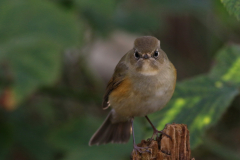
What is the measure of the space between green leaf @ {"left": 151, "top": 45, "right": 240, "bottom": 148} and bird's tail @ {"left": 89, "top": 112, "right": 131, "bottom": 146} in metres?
0.64

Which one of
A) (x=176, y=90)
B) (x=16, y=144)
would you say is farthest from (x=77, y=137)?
(x=176, y=90)

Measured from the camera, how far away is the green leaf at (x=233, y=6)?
2875 millimetres

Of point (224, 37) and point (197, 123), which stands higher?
point (224, 37)

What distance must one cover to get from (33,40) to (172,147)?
262 centimetres

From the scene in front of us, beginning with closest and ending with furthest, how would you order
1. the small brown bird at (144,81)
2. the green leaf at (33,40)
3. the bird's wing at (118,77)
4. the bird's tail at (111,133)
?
the small brown bird at (144,81) < the bird's wing at (118,77) < the bird's tail at (111,133) < the green leaf at (33,40)

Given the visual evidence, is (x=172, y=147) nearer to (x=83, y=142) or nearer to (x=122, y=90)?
(x=122, y=90)

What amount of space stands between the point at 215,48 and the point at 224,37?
34cm

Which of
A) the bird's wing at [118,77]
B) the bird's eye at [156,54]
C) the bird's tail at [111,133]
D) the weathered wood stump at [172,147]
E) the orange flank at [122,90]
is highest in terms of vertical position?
the bird's eye at [156,54]

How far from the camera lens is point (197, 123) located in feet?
12.9

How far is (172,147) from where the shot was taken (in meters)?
3.04

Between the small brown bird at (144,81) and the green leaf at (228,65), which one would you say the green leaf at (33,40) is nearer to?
the small brown bird at (144,81)

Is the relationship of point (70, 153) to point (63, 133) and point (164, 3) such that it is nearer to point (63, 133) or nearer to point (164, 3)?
point (63, 133)

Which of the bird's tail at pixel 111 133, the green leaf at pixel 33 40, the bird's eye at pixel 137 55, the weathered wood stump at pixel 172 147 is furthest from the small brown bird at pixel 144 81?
the green leaf at pixel 33 40

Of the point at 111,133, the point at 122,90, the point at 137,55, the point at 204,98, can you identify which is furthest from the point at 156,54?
the point at 111,133
